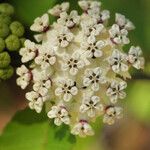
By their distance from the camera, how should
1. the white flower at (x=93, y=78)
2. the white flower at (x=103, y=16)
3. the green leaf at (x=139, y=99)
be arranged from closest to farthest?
the white flower at (x=93, y=78), the white flower at (x=103, y=16), the green leaf at (x=139, y=99)

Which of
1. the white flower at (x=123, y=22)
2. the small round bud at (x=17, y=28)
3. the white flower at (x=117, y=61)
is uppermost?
the white flower at (x=123, y=22)

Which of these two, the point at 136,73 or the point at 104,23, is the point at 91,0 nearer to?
the point at 104,23

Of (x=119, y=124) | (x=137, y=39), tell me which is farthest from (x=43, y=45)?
(x=119, y=124)

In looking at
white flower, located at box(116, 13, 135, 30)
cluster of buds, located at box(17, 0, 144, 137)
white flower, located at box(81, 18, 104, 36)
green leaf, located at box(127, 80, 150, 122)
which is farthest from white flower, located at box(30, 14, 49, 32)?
green leaf, located at box(127, 80, 150, 122)

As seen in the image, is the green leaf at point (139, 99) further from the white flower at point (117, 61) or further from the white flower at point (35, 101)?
the white flower at point (35, 101)

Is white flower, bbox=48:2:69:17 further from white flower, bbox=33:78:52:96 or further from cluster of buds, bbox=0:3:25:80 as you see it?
white flower, bbox=33:78:52:96

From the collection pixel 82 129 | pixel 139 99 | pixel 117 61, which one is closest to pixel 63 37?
pixel 117 61

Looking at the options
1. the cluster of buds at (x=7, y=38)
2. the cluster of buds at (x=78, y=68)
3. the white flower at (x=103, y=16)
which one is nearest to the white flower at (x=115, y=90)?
the cluster of buds at (x=78, y=68)

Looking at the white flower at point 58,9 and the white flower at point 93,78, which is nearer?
the white flower at point 93,78
